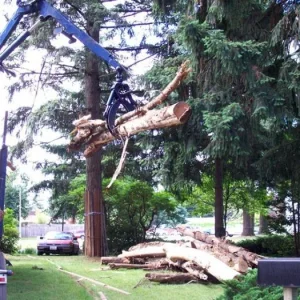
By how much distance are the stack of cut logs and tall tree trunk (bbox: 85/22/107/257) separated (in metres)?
3.54

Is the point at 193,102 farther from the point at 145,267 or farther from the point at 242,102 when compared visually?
the point at 145,267

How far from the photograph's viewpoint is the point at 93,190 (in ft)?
66.6

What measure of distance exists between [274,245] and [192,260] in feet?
27.5

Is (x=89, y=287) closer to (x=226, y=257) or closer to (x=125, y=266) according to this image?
(x=226, y=257)

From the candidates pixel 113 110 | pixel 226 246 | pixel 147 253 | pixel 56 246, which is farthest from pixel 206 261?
pixel 56 246

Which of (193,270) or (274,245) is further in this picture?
(274,245)

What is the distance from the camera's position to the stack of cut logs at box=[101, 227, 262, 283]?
11605 mm

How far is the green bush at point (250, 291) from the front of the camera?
209 inches

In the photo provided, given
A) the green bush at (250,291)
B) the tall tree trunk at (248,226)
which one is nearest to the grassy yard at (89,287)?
the green bush at (250,291)

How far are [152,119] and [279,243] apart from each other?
1446 cm

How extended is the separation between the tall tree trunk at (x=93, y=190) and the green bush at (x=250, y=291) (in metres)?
13.8

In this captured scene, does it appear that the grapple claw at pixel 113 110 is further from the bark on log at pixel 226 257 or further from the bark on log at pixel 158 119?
the bark on log at pixel 226 257

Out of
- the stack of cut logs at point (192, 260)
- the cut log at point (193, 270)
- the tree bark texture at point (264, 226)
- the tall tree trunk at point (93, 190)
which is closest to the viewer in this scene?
the stack of cut logs at point (192, 260)

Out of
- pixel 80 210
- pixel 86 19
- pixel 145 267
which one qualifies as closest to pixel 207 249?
pixel 145 267
